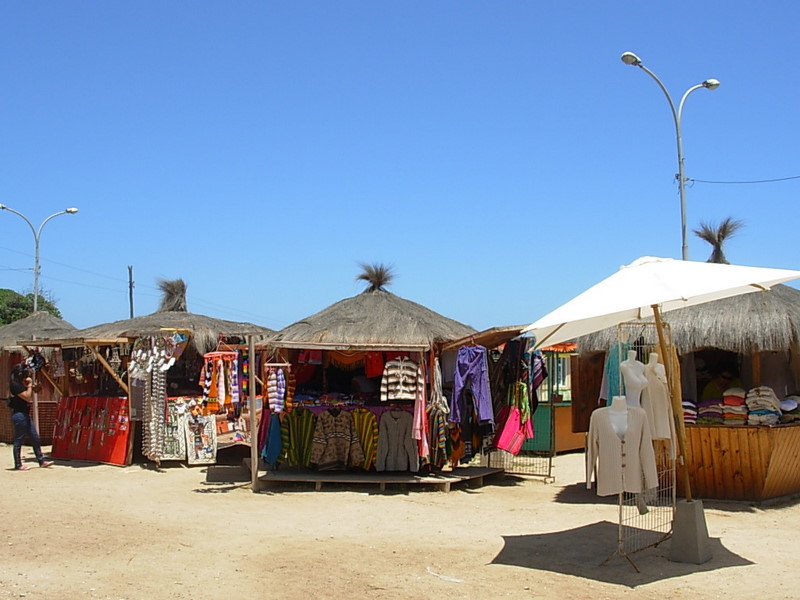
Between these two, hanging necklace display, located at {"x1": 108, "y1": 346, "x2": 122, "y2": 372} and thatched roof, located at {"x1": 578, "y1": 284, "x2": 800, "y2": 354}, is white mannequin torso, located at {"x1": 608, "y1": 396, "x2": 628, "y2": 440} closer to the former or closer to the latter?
thatched roof, located at {"x1": 578, "y1": 284, "x2": 800, "y2": 354}

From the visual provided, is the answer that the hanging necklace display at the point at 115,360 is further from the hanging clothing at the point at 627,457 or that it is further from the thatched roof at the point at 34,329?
the hanging clothing at the point at 627,457

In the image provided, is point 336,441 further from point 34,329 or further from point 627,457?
point 34,329

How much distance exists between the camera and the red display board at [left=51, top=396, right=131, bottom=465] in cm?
1479

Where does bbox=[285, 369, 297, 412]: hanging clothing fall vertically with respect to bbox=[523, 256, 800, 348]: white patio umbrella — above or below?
below

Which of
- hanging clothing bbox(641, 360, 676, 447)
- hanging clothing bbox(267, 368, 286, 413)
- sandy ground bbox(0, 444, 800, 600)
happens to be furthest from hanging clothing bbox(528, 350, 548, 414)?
hanging clothing bbox(641, 360, 676, 447)

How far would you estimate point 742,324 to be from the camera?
10.4 m

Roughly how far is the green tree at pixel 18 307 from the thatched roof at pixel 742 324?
3174cm

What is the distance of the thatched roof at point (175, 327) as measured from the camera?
15.1 metres

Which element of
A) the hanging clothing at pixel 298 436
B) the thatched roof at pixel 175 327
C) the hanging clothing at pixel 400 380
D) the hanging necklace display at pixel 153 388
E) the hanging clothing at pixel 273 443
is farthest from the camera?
the thatched roof at pixel 175 327

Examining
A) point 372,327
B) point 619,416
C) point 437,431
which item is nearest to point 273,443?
point 372,327

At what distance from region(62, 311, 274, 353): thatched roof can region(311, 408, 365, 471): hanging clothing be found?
11.4 ft

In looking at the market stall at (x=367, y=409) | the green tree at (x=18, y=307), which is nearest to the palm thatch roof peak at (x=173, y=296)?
the market stall at (x=367, y=409)

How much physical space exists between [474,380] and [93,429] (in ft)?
24.9

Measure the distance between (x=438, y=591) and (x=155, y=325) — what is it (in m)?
10.3
